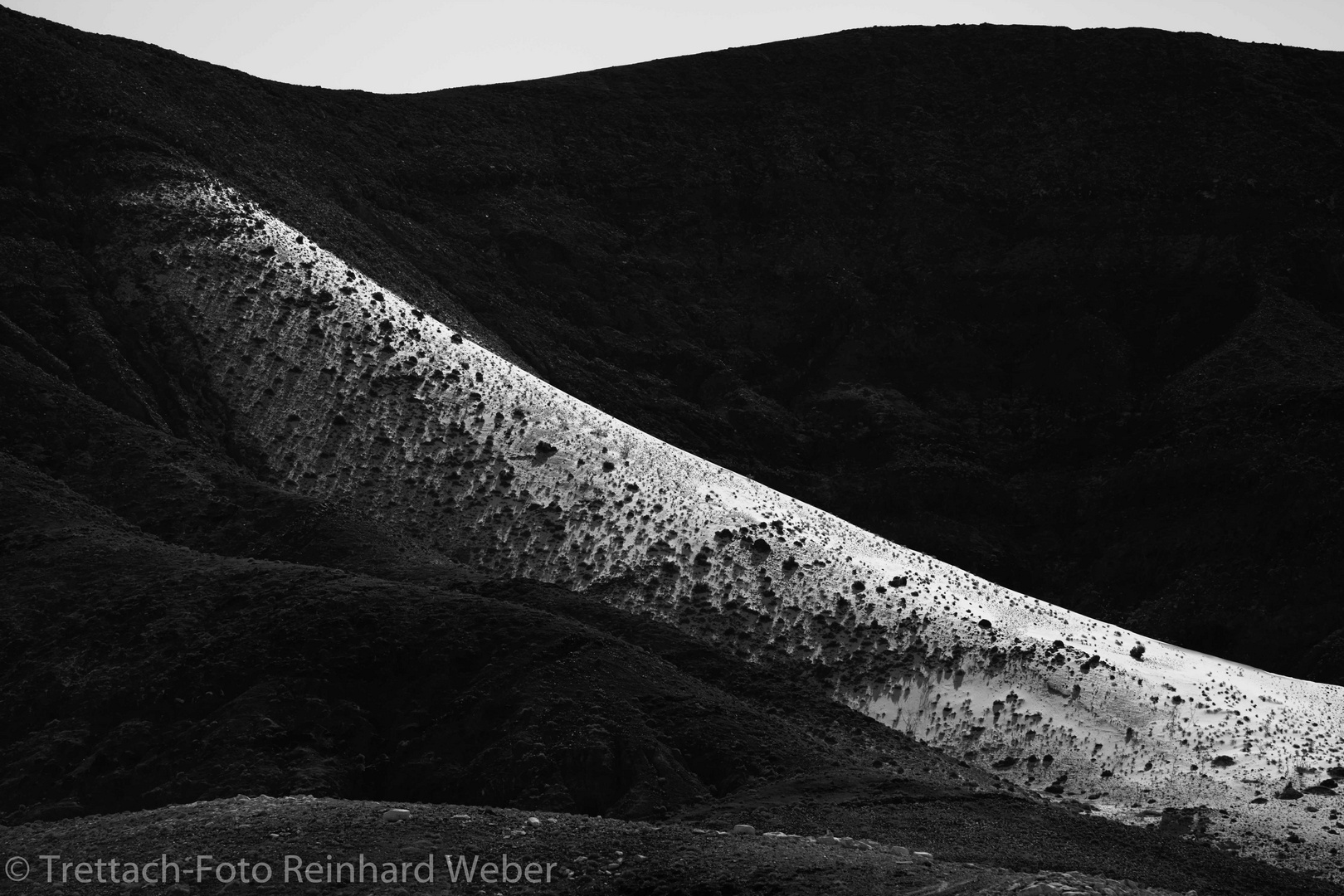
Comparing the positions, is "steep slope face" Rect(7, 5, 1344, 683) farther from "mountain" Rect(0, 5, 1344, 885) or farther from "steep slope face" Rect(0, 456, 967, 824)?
"steep slope face" Rect(0, 456, 967, 824)

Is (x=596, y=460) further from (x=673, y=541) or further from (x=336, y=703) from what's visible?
(x=336, y=703)

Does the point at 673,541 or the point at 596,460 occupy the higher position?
the point at 596,460

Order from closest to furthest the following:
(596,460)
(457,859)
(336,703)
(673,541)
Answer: (457,859) < (336,703) < (673,541) < (596,460)

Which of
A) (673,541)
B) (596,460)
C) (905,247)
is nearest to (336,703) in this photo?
(673,541)

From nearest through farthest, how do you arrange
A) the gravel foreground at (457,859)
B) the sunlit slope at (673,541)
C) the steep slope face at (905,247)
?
the gravel foreground at (457,859) → the sunlit slope at (673,541) → the steep slope face at (905,247)

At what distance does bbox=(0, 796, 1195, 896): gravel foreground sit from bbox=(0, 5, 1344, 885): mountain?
15.4 feet

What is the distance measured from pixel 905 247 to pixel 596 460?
2926 cm

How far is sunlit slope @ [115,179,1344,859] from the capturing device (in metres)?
32.8

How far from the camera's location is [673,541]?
125 feet

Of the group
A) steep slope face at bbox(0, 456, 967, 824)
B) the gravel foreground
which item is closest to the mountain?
steep slope face at bbox(0, 456, 967, 824)

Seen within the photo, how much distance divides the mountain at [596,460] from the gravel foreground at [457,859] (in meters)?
4.70

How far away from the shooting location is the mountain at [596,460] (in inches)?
985

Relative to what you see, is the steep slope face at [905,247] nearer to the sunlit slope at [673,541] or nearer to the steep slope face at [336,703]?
the sunlit slope at [673,541]

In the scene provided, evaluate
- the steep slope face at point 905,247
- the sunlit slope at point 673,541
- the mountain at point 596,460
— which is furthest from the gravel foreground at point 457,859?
the steep slope face at point 905,247
